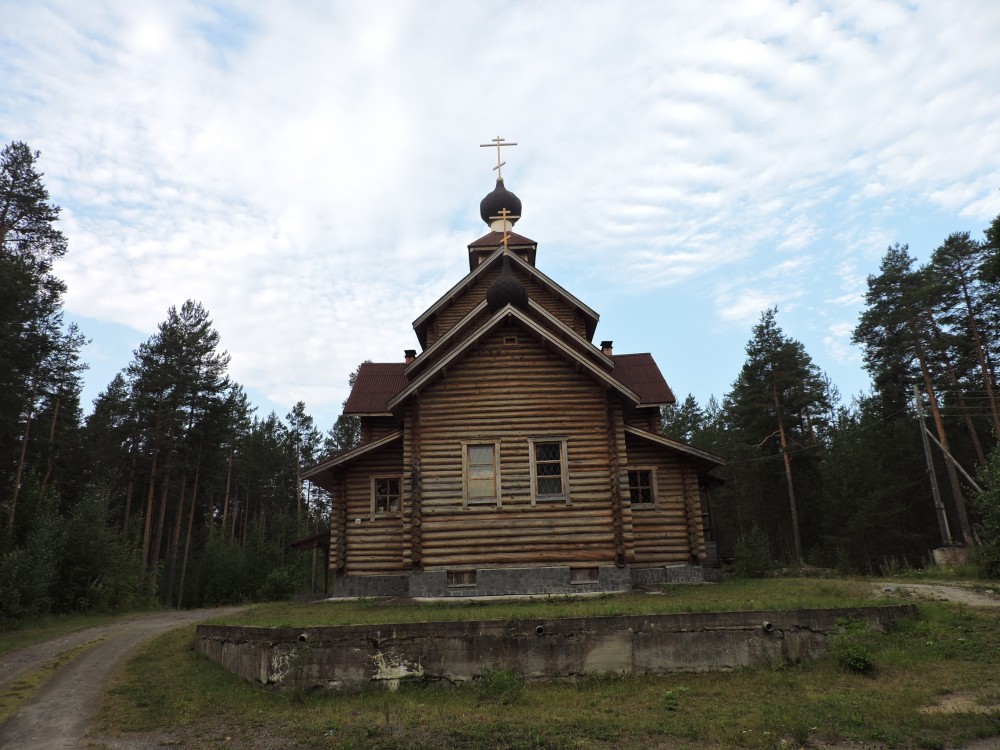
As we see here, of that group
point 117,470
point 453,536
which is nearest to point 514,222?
point 453,536

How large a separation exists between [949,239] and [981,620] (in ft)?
102

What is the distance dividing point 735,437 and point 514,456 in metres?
33.4

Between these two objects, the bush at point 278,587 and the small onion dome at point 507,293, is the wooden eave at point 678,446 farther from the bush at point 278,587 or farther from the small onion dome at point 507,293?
the bush at point 278,587

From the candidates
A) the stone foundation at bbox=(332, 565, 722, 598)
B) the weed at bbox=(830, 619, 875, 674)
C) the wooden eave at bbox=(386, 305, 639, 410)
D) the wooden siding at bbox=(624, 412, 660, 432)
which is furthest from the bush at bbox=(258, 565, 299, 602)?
the weed at bbox=(830, 619, 875, 674)

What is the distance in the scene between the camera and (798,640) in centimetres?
1035

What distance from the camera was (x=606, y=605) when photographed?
511 inches

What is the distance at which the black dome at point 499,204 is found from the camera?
2945 centimetres

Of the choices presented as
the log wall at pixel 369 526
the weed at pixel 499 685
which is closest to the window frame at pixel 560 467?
the log wall at pixel 369 526

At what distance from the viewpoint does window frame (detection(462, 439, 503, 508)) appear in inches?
687

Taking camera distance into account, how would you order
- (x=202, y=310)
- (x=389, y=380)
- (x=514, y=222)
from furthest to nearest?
(x=202, y=310)
(x=514, y=222)
(x=389, y=380)

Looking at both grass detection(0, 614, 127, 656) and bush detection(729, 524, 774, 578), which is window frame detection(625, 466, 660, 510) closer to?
bush detection(729, 524, 774, 578)

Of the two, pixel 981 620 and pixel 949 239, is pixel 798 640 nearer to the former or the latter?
pixel 981 620

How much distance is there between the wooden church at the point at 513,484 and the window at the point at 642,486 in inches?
1.2

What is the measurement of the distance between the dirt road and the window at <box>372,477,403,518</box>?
6175 millimetres
